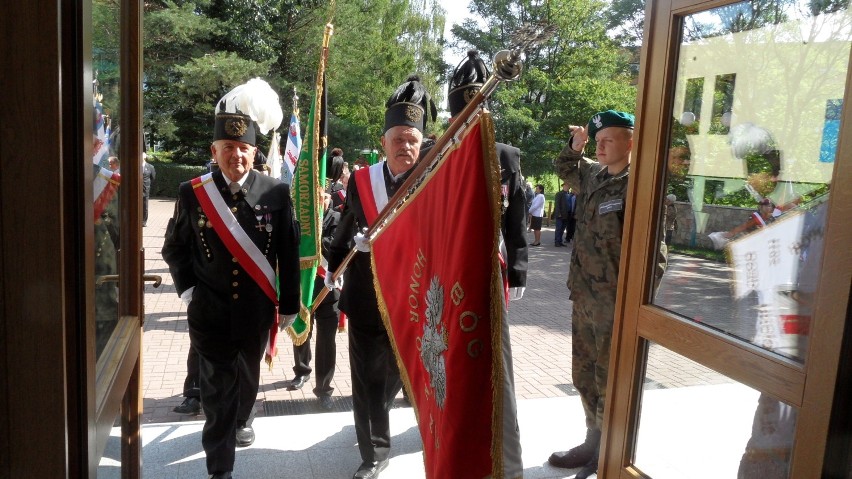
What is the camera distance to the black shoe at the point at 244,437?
3934 millimetres

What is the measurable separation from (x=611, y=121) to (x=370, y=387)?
2.02 meters

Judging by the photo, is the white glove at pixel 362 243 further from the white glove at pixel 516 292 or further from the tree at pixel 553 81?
the tree at pixel 553 81

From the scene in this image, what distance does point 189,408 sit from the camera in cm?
462

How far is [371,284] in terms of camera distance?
355cm

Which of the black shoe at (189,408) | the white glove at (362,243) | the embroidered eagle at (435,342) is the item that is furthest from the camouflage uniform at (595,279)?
the black shoe at (189,408)

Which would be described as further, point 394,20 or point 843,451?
point 394,20

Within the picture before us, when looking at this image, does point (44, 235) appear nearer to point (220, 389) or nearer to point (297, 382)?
point (220, 389)

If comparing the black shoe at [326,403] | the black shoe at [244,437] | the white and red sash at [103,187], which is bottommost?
the black shoe at [326,403]

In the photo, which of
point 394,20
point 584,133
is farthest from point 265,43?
point 584,133

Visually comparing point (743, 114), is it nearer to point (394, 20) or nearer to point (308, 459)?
point (308, 459)

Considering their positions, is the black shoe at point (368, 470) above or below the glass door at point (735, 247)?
below

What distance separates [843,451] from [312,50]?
2858 centimetres

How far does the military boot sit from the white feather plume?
104 inches

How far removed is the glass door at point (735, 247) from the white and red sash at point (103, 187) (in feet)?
5.80
